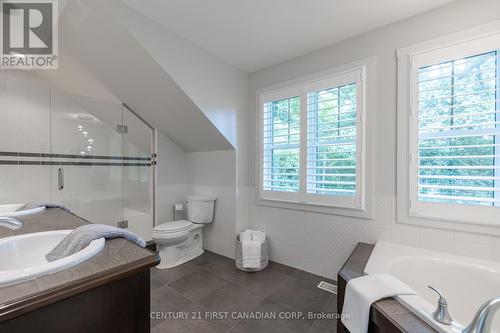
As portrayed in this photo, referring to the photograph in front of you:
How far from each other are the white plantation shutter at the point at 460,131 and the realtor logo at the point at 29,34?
3.07m

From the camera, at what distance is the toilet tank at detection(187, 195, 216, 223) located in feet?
9.37

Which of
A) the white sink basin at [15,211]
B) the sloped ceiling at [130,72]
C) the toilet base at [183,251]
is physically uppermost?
the sloped ceiling at [130,72]

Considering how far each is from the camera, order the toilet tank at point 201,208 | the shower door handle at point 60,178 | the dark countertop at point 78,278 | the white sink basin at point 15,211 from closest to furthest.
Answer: the dark countertop at point 78,278 → the white sink basin at point 15,211 → the shower door handle at point 60,178 → the toilet tank at point 201,208

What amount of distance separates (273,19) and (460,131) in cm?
169

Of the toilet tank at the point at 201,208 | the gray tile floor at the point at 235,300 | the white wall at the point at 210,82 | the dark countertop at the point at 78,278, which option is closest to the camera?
the dark countertop at the point at 78,278

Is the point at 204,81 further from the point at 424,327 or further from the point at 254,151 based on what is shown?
the point at 424,327

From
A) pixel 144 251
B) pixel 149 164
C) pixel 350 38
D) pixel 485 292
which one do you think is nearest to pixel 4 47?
pixel 149 164

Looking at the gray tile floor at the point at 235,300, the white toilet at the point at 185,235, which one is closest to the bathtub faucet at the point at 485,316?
the gray tile floor at the point at 235,300

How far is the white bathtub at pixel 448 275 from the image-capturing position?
54.8 inches

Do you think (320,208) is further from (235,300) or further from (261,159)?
(235,300)

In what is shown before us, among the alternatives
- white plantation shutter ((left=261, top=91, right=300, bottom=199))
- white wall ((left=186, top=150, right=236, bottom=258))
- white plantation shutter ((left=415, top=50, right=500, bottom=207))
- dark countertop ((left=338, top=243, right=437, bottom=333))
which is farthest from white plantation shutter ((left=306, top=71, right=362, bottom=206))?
dark countertop ((left=338, top=243, right=437, bottom=333))

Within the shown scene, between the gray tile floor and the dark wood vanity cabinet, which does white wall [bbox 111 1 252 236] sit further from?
the dark wood vanity cabinet

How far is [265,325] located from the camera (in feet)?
5.35

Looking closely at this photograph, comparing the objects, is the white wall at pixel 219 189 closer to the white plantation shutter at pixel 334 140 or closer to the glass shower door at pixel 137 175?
the glass shower door at pixel 137 175
